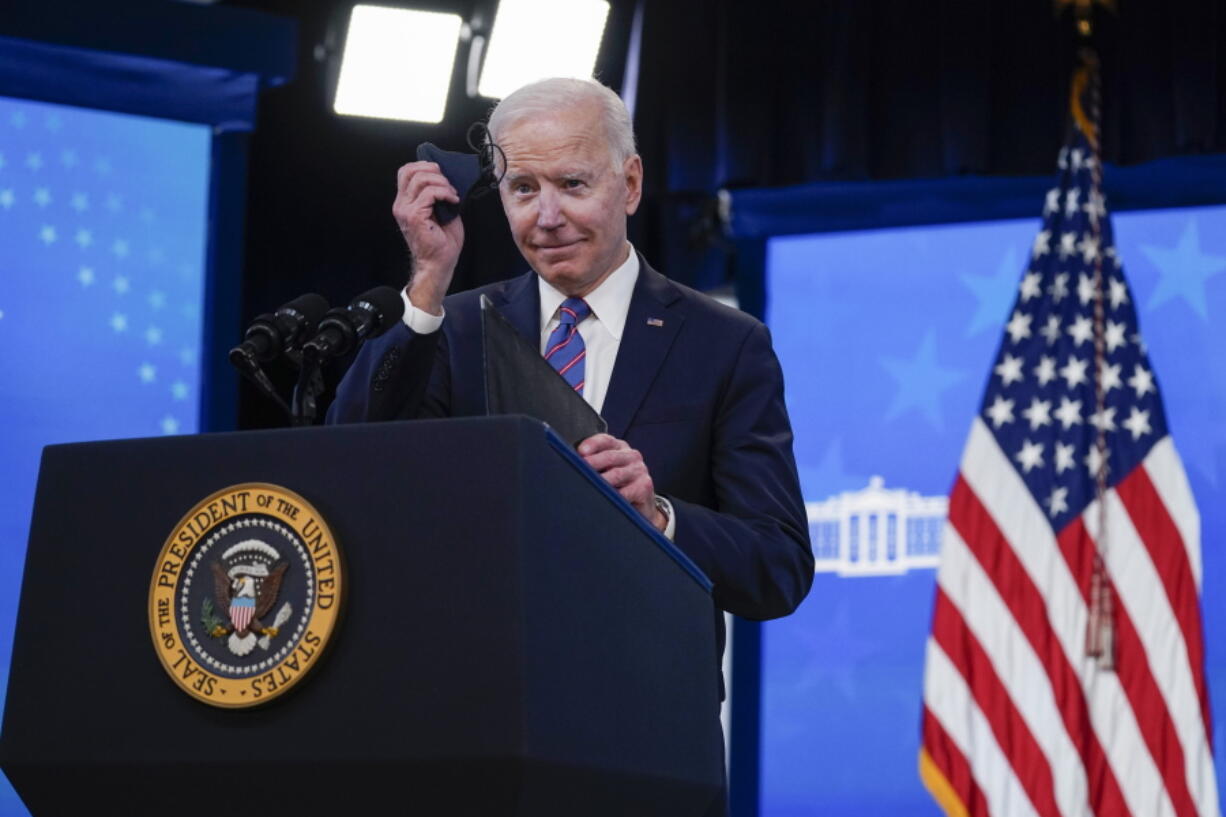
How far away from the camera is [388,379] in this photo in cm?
183

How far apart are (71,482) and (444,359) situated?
755 millimetres

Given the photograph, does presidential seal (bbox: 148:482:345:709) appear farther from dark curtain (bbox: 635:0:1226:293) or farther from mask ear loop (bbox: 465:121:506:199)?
dark curtain (bbox: 635:0:1226:293)

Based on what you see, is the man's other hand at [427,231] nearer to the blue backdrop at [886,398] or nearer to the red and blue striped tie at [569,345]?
the red and blue striped tie at [569,345]

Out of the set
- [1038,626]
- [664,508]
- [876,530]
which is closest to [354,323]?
[664,508]

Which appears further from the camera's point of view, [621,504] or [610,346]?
[610,346]

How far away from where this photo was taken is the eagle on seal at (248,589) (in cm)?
125

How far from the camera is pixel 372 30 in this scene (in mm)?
4465

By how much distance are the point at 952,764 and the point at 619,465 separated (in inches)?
131

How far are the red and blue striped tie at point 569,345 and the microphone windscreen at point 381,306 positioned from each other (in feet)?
1.43

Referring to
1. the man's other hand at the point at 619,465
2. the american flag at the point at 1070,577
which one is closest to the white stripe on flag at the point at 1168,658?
the american flag at the point at 1070,577

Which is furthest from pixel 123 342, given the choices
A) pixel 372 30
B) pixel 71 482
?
pixel 71 482

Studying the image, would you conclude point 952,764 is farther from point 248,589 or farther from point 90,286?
point 248,589

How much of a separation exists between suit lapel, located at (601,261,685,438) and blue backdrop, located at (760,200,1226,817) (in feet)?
9.92

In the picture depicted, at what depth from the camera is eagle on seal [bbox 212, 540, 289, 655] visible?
4.11 feet
